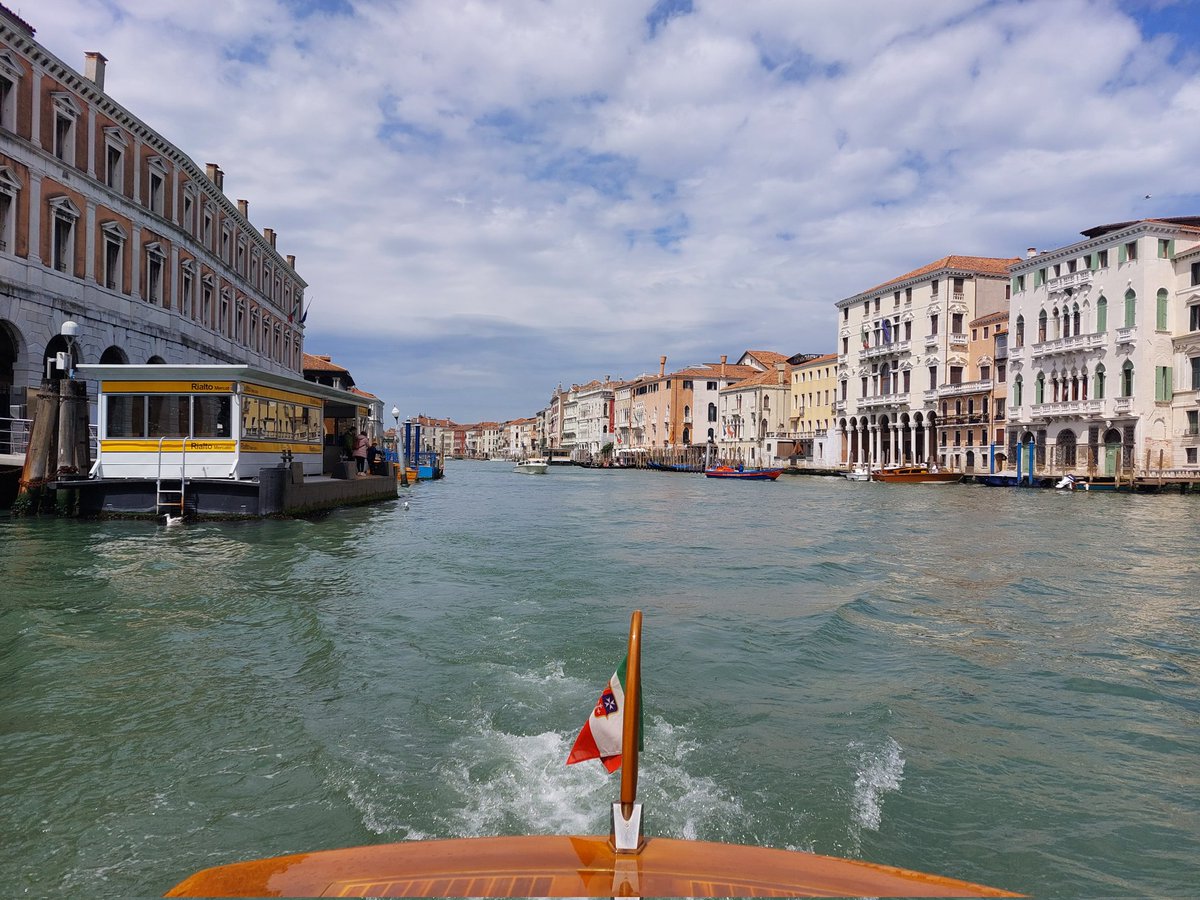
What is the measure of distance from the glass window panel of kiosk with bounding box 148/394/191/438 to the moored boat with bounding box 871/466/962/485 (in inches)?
1650

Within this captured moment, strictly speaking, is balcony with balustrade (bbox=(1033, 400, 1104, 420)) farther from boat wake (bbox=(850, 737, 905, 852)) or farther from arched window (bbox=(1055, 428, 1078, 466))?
boat wake (bbox=(850, 737, 905, 852))

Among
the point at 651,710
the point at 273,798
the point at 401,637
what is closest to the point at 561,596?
the point at 401,637

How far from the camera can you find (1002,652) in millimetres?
6984

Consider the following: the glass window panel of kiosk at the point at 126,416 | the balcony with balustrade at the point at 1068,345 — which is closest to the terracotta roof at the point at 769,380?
the balcony with balustrade at the point at 1068,345

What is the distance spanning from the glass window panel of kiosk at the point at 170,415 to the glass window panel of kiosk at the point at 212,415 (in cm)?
17

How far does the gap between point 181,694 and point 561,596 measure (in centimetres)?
458

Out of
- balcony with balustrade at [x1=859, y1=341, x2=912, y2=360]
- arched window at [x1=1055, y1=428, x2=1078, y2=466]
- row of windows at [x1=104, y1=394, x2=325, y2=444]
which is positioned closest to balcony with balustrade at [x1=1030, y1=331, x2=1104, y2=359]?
arched window at [x1=1055, y1=428, x2=1078, y2=466]

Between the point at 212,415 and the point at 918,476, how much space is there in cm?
4171

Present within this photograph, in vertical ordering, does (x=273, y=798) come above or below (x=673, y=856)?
below

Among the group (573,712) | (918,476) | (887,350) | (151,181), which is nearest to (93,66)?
(151,181)

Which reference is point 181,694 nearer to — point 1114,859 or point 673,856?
point 673,856

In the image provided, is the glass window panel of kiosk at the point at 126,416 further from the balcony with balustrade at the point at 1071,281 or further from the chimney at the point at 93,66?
the balcony with balustrade at the point at 1071,281

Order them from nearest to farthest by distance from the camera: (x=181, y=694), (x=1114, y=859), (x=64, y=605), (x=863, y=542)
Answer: (x=1114, y=859)
(x=181, y=694)
(x=64, y=605)
(x=863, y=542)

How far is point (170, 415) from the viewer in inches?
624
